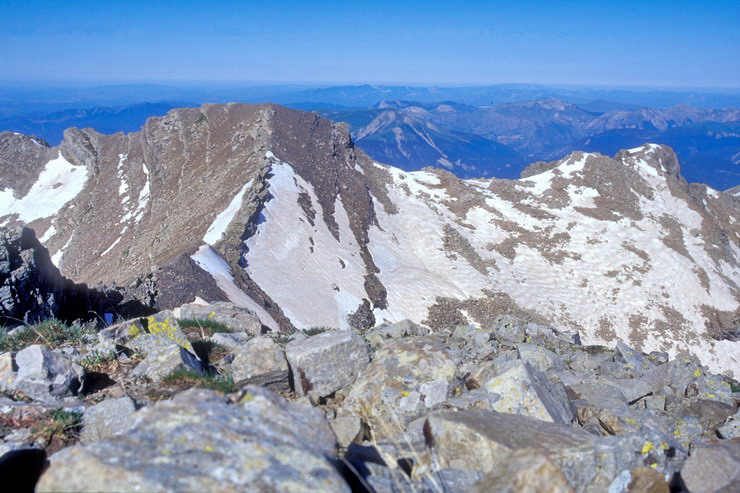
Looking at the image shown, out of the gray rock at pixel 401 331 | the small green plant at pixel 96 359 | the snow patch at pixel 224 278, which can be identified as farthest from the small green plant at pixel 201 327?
the snow patch at pixel 224 278

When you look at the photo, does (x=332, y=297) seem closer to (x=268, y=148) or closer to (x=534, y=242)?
(x=268, y=148)

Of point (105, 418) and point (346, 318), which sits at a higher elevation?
point (105, 418)

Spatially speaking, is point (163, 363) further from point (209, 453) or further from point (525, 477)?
point (525, 477)

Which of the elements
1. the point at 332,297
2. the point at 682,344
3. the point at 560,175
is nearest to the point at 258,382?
the point at 332,297

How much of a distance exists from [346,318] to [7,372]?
19.8 meters

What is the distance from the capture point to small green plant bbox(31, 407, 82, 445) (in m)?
4.46

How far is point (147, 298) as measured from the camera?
17.5 m

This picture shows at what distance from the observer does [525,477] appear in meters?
3.14

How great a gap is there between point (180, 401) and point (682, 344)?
39880mm

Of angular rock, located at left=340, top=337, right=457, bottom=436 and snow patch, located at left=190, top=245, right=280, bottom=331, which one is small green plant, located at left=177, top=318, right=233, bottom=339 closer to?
angular rock, located at left=340, top=337, right=457, bottom=436

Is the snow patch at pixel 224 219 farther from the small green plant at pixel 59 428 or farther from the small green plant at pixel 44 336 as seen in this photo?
the small green plant at pixel 59 428

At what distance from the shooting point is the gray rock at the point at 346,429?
4.44m

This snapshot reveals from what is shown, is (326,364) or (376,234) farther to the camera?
(376,234)

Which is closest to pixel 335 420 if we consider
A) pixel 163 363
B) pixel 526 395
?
pixel 526 395
